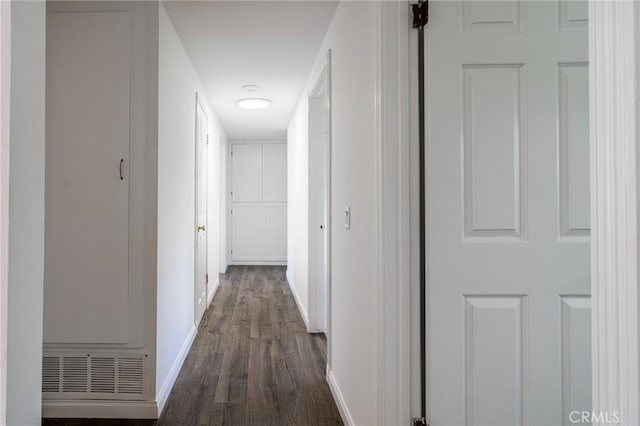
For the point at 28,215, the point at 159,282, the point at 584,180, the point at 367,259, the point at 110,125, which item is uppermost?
the point at 110,125

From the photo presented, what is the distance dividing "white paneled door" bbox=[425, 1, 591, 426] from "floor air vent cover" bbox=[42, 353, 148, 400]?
1550mm

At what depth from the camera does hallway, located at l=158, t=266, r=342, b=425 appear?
2.03 m

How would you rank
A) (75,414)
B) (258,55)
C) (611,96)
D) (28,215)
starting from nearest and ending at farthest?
1. (611,96)
2. (28,215)
3. (75,414)
4. (258,55)

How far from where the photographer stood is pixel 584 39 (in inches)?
50.0

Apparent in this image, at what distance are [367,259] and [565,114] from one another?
2.84ft

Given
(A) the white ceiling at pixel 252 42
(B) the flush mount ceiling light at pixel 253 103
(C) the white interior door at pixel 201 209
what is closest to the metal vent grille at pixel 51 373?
(C) the white interior door at pixel 201 209

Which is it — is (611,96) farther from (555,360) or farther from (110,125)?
(110,125)

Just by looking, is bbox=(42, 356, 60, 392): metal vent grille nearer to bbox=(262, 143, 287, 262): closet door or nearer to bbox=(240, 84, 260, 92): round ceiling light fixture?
bbox=(240, 84, 260, 92): round ceiling light fixture

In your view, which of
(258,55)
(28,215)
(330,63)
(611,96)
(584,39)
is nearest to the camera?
(611,96)

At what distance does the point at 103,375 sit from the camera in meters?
2.02

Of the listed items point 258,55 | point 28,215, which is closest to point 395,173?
point 28,215

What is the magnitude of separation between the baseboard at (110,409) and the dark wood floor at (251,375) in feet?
0.12

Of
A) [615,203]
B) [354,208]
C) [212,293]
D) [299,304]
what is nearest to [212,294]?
[212,293]

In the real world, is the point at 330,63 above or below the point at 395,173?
A: above
